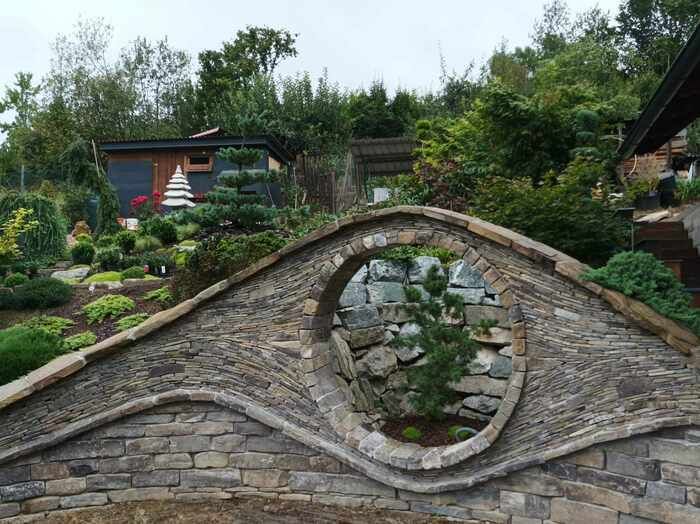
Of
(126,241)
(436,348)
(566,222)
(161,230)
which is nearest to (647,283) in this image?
(566,222)

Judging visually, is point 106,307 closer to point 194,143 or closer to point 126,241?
point 126,241

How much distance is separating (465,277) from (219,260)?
3485 millimetres

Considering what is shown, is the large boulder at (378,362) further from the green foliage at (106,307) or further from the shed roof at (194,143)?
the shed roof at (194,143)

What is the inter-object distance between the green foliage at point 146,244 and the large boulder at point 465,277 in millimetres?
6678

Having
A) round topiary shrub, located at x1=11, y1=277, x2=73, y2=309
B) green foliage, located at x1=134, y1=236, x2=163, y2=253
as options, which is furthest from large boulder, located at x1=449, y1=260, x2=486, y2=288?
green foliage, located at x1=134, y1=236, x2=163, y2=253

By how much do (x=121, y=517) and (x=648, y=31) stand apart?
122ft

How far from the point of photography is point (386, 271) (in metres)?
8.35

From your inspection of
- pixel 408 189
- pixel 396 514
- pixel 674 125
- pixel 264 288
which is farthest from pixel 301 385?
pixel 408 189

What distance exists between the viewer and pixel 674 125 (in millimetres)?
5195

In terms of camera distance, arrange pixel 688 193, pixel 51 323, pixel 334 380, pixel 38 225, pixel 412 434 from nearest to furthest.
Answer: pixel 334 380 → pixel 412 434 → pixel 51 323 → pixel 688 193 → pixel 38 225

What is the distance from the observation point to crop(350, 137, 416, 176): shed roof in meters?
14.9

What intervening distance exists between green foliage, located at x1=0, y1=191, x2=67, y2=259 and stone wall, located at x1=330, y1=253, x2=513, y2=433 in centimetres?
735

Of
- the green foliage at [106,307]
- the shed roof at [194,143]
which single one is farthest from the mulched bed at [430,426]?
the shed roof at [194,143]

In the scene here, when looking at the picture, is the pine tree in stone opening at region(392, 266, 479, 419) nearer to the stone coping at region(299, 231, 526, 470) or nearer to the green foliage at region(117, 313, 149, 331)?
the stone coping at region(299, 231, 526, 470)
